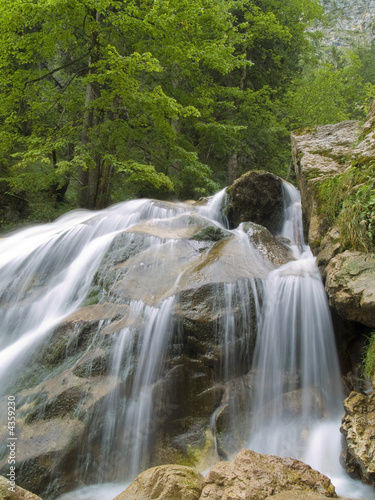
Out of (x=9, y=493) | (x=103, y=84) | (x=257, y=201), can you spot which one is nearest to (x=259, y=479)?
(x=9, y=493)

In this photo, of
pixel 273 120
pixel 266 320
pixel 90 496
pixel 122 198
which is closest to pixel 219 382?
pixel 266 320

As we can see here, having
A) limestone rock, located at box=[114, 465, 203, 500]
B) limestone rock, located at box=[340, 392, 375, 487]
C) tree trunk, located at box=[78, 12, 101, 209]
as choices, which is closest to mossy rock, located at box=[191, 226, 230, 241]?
limestone rock, located at box=[340, 392, 375, 487]

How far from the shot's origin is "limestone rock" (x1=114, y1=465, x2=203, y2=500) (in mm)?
2537

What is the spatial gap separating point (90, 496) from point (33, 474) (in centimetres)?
63

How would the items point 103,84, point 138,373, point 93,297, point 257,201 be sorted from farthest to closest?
1. point 103,84
2. point 257,201
3. point 93,297
4. point 138,373

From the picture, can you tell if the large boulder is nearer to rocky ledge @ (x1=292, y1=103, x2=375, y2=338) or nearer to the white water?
the white water

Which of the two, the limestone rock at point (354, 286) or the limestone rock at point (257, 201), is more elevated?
the limestone rock at point (257, 201)

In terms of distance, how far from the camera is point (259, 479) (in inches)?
102

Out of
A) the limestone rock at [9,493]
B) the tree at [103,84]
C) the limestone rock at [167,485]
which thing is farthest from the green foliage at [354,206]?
the tree at [103,84]

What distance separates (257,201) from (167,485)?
7.59 meters

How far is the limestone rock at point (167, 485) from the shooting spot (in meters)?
2.54

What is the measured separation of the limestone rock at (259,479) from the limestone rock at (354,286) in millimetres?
1979

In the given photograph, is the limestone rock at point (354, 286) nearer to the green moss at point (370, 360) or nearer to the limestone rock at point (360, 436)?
the green moss at point (370, 360)

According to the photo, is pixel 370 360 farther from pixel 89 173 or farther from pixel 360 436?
pixel 89 173
